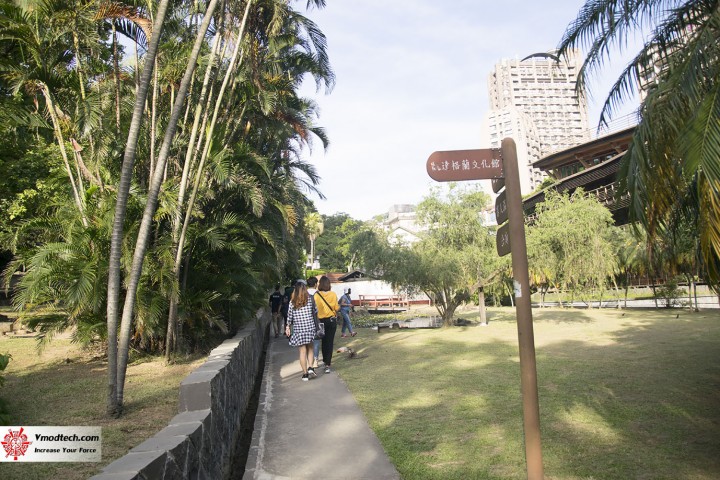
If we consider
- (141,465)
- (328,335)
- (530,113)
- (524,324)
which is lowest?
(141,465)

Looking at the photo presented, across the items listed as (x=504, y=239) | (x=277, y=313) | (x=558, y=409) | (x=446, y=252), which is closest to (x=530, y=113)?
(x=446, y=252)

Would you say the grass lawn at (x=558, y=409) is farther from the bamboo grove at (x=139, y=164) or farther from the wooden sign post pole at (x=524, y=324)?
the bamboo grove at (x=139, y=164)

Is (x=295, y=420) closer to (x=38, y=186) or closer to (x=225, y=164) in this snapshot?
(x=225, y=164)

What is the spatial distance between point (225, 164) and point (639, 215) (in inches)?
269

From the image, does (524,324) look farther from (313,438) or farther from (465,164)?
(313,438)

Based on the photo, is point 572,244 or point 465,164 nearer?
point 465,164

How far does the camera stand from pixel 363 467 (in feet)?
14.5

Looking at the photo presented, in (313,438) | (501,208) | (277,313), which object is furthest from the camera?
(277,313)

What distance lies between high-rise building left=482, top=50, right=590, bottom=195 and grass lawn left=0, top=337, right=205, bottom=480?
12384 centimetres

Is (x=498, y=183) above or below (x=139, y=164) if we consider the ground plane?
below

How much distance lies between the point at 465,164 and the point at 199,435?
2.72 metres

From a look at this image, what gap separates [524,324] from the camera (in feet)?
11.8

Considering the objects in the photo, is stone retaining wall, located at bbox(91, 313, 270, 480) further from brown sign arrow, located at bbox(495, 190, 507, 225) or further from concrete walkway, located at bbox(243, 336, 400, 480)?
brown sign arrow, located at bbox(495, 190, 507, 225)

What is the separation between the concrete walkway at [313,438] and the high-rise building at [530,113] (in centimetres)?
12408
